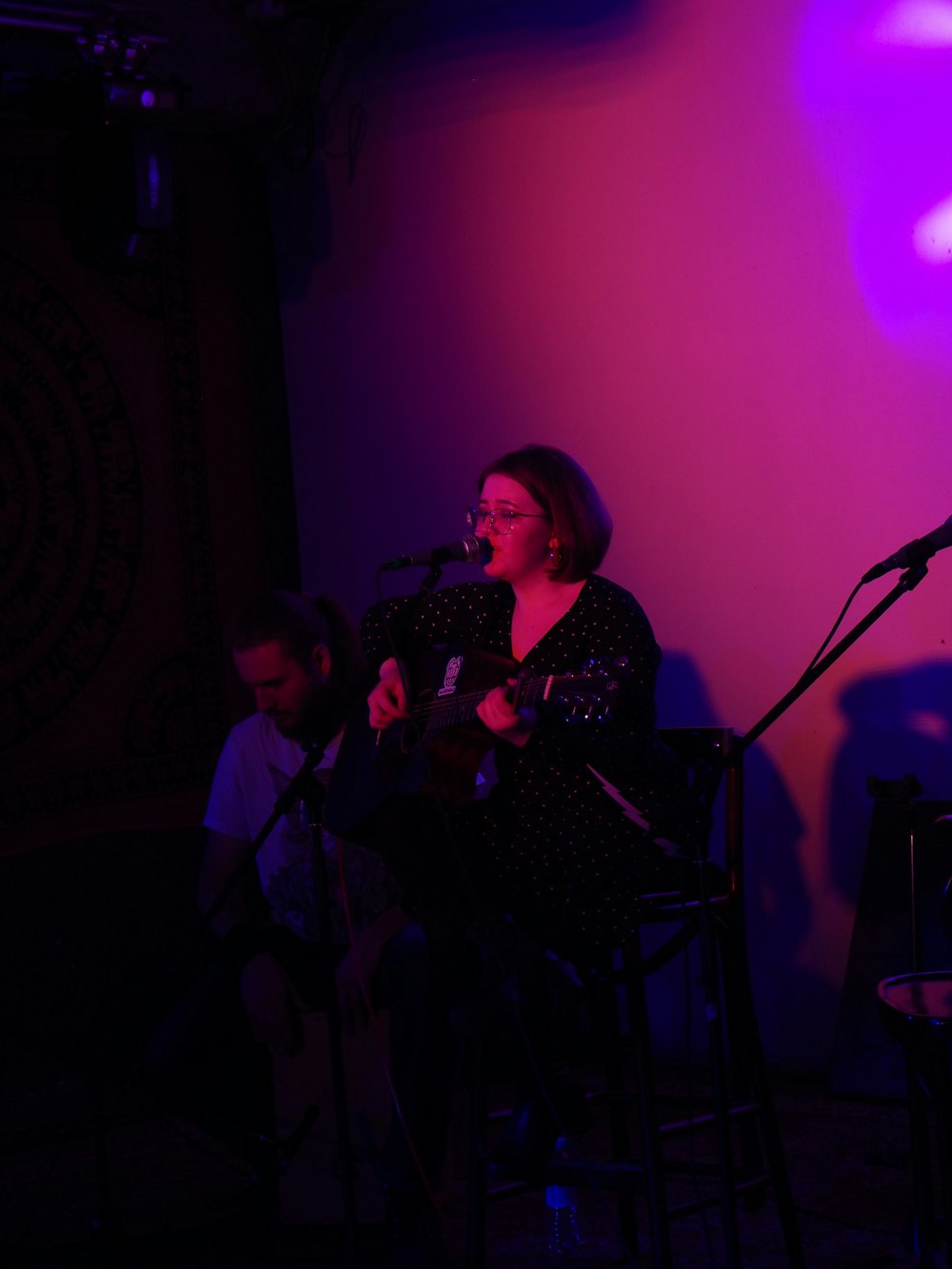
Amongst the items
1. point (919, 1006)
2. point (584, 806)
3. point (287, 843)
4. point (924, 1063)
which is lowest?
point (924, 1063)

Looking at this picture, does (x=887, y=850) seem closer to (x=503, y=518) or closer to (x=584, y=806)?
(x=584, y=806)

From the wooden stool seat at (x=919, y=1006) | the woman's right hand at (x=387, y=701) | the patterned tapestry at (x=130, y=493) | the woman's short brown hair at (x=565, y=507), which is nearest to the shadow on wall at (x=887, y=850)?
the wooden stool seat at (x=919, y=1006)

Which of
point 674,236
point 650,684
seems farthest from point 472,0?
point 650,684

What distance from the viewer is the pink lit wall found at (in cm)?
387

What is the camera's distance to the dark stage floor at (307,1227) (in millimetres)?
3180

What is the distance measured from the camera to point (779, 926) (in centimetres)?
418

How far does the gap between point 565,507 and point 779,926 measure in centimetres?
164

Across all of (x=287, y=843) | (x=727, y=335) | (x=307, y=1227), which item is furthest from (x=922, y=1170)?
(x=727, y=335)

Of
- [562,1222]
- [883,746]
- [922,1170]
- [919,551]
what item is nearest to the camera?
[919,551]

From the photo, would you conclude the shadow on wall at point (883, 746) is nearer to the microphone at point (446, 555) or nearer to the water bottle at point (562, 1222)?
the water bottle at point (562, 1222)

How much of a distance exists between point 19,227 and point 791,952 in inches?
120

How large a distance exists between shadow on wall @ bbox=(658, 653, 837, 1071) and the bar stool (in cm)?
122

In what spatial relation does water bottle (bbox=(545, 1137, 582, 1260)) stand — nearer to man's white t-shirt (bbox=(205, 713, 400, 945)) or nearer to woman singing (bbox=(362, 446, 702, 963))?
woman singing (bbox=(362, 446, 702, 963))

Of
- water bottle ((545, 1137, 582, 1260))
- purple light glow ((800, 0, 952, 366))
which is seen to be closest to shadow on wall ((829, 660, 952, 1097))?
purple light glow ((800, 0, 952, 366))
